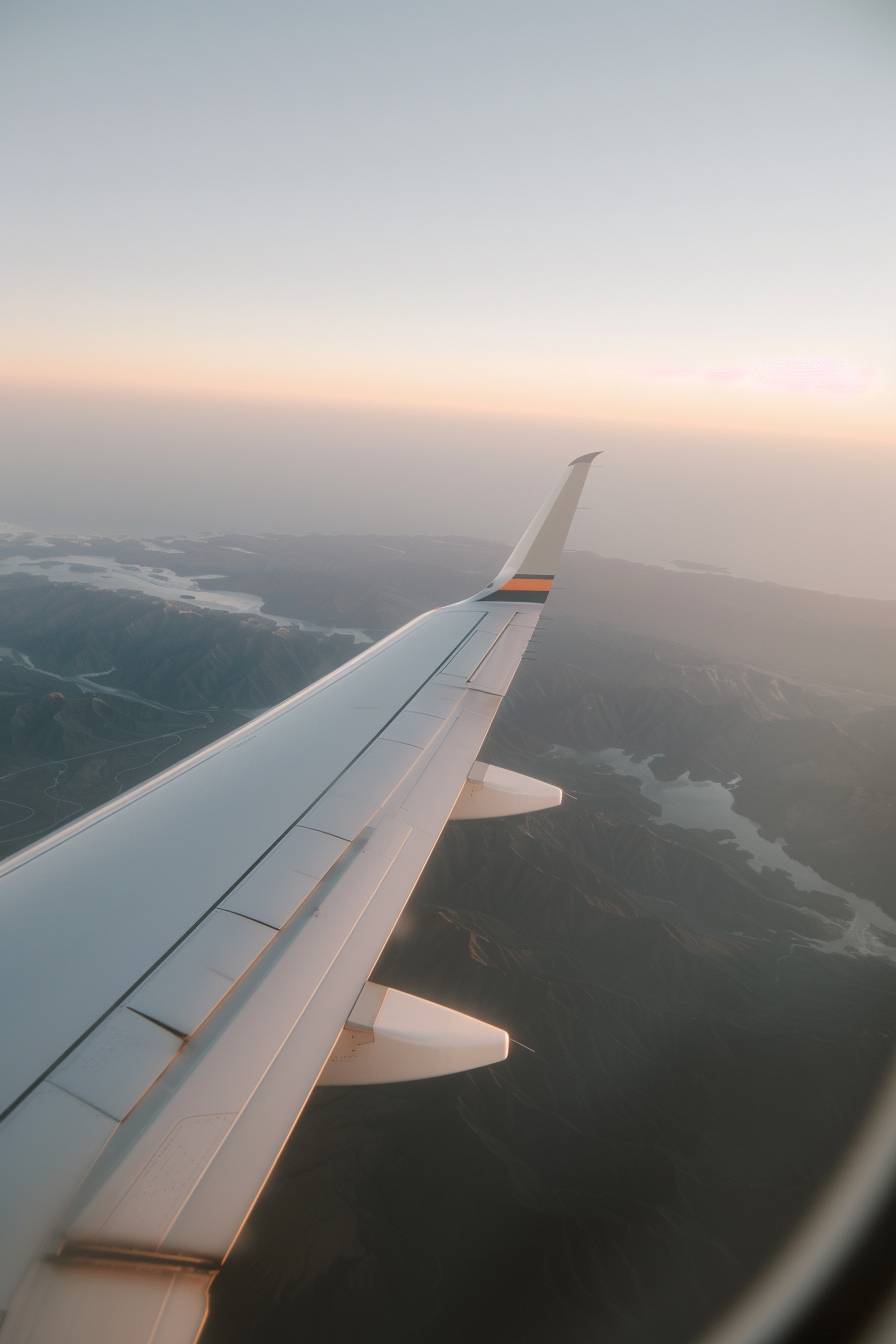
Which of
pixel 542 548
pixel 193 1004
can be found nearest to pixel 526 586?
pixel 542 548

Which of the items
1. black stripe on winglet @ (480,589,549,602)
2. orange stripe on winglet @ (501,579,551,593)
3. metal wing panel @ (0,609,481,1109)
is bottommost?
metal wing panel @ (0,609,481,1109)

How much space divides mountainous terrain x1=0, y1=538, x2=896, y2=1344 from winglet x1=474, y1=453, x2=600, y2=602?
2.50 m

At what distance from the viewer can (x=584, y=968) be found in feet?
107

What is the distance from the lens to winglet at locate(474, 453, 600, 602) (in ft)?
27.6

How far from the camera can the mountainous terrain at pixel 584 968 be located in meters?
18.6

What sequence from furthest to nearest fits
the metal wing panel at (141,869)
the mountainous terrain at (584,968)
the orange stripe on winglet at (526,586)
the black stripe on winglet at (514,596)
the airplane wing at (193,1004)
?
1. the mountainous terrain at (584,968)
2. the black stripe on winglet at (514,596)
3. the orange stripe on winglet at (526,586)
4. the metal wing panel at (141,869)
5. the airplane wing at (193,1004)

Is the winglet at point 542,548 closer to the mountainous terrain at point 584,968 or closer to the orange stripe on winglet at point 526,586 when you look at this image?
the orange stripe on winglet at point 526,586

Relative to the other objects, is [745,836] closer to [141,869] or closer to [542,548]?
[542,548]

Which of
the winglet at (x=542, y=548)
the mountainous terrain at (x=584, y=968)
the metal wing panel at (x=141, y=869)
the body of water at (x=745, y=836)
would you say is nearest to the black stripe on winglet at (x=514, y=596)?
the winglet at (x=542, y=548)

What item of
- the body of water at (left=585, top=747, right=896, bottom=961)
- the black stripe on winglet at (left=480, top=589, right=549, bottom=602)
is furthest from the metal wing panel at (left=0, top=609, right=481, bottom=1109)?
the body of water at (left=585, top=747, right=896, bottom=961)

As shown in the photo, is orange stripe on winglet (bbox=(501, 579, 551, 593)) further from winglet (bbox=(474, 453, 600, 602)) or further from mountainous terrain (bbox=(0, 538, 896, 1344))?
mountainous terrain (bbox=(0, 538, 896, 1344))

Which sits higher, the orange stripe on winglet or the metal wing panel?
the orange stripe on winglet

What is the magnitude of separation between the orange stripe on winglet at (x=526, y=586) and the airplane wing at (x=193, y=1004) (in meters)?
3.87

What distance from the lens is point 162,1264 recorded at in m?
1.96
